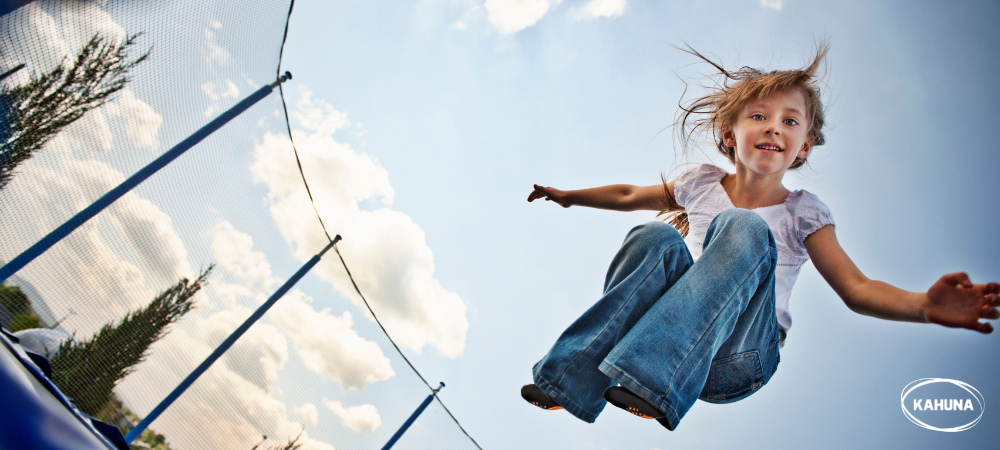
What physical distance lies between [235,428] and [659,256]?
2697 mm

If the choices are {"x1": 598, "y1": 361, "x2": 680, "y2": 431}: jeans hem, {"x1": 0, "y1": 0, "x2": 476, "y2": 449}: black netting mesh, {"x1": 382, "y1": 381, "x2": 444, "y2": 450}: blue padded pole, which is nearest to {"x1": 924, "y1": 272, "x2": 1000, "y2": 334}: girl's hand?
{"x1": 598, "y1": 361, "x2": 680, "y2": 431}: jeans hem

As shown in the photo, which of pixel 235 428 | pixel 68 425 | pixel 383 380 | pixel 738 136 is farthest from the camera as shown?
pixel 383 380

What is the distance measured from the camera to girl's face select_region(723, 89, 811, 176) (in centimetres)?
147

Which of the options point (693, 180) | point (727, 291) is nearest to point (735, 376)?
point (727, 291)

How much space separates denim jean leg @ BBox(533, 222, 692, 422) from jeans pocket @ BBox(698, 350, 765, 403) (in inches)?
10.9

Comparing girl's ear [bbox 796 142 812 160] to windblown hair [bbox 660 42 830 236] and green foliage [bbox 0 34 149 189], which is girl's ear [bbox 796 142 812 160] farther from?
green foliage [bbox 0 34 149 189]

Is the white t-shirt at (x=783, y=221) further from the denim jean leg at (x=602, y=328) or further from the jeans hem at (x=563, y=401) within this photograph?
the jeans hem at (x=563, y=401)

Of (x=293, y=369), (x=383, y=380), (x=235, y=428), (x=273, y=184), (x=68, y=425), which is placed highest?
(x=273, y=184)

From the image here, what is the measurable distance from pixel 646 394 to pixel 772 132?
102 cm

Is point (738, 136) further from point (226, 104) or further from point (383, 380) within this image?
point (383, 380)

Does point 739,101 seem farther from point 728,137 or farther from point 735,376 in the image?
point 735,376

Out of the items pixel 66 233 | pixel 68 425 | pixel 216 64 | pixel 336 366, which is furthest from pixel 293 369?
pixel 68 425

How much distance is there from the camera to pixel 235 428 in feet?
8.78

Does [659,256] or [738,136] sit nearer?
[659,256]
